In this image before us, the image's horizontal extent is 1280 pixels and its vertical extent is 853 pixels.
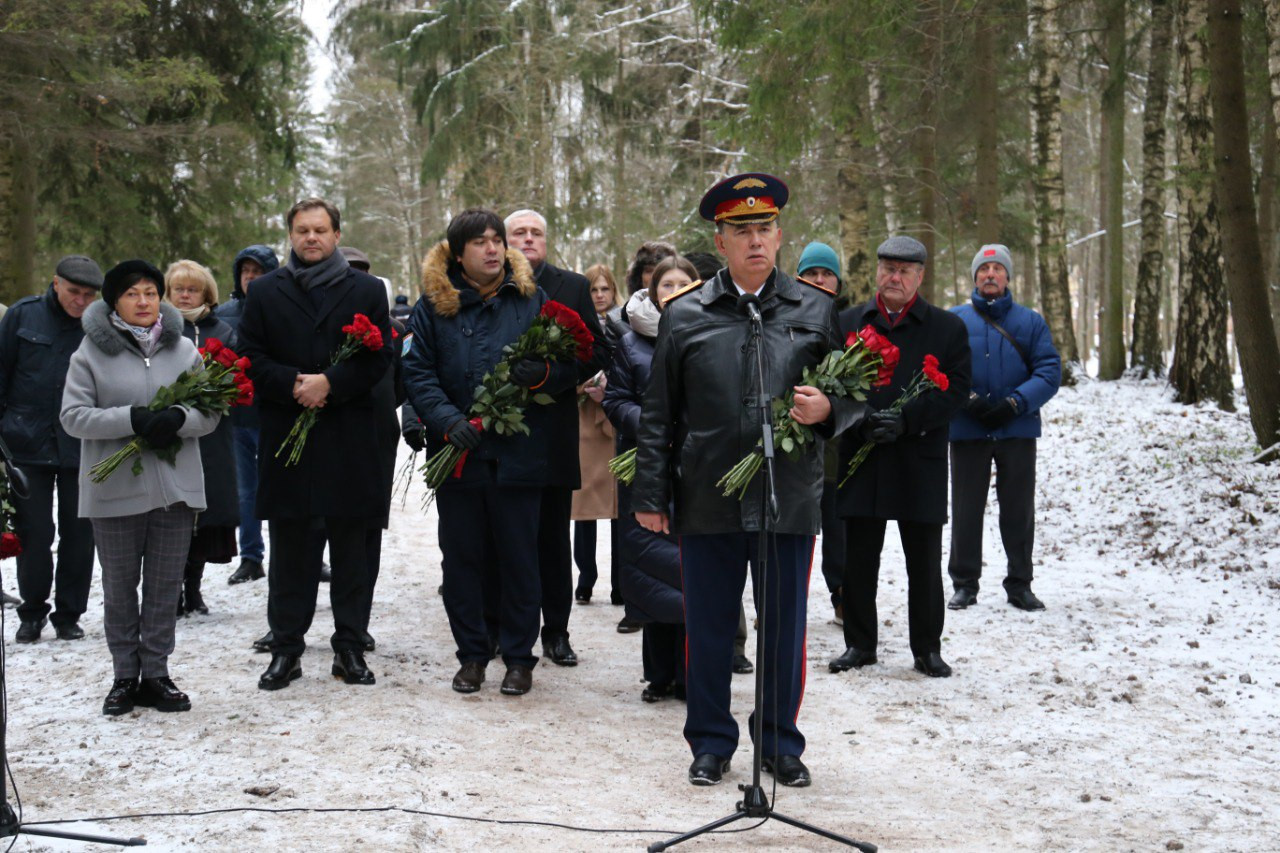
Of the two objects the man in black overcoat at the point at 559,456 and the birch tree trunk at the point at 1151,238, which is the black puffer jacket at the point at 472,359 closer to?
the man in black overcoat at the point at 559,456

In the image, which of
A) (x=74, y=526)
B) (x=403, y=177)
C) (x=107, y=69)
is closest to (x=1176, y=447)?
(x=74, y=526)

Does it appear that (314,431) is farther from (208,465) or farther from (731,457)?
(731,457)

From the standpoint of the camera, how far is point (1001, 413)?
28.5 feet

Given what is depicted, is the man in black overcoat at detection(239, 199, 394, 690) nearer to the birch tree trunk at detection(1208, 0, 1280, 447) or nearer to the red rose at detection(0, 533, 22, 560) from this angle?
the red rose at detection(0, 533, 22, 560)

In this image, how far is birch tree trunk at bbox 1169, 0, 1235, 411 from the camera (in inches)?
610

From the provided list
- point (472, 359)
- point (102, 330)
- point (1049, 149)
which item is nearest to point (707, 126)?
point (1049, 149)

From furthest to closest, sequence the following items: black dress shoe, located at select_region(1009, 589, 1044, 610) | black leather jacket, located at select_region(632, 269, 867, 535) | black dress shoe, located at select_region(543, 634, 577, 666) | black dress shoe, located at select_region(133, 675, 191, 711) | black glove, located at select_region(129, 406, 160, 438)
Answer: black dress shoe, located at select_region(1009, 589, 1044, 610) → black dress shoe, located at select_region(543, 634, 577, 666) → black dress shoe, located at select_region(133, 675, 191, 711) → black glove, located at select_region(129, 406, 160, 438) → black leather jacket, located at select_region(632, 269, 867, 535)

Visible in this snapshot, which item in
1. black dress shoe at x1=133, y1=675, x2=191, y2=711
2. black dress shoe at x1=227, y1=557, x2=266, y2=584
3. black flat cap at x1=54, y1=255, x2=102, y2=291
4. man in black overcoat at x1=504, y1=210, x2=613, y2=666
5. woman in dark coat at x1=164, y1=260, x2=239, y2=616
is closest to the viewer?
black dress shoe at x1=133, y1=675, x2=191, y2=711

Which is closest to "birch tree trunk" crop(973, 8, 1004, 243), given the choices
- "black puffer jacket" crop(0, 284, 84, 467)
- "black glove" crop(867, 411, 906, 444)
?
"black glove" crop(867, 411, 906, 444)

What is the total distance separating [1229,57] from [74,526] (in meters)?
9.75

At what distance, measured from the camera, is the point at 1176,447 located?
13242 mm

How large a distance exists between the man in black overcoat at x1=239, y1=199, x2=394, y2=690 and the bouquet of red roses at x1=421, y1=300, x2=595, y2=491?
1.36 ft

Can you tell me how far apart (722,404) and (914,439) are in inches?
90.8

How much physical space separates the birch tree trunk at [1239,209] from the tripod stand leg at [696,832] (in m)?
8.20
